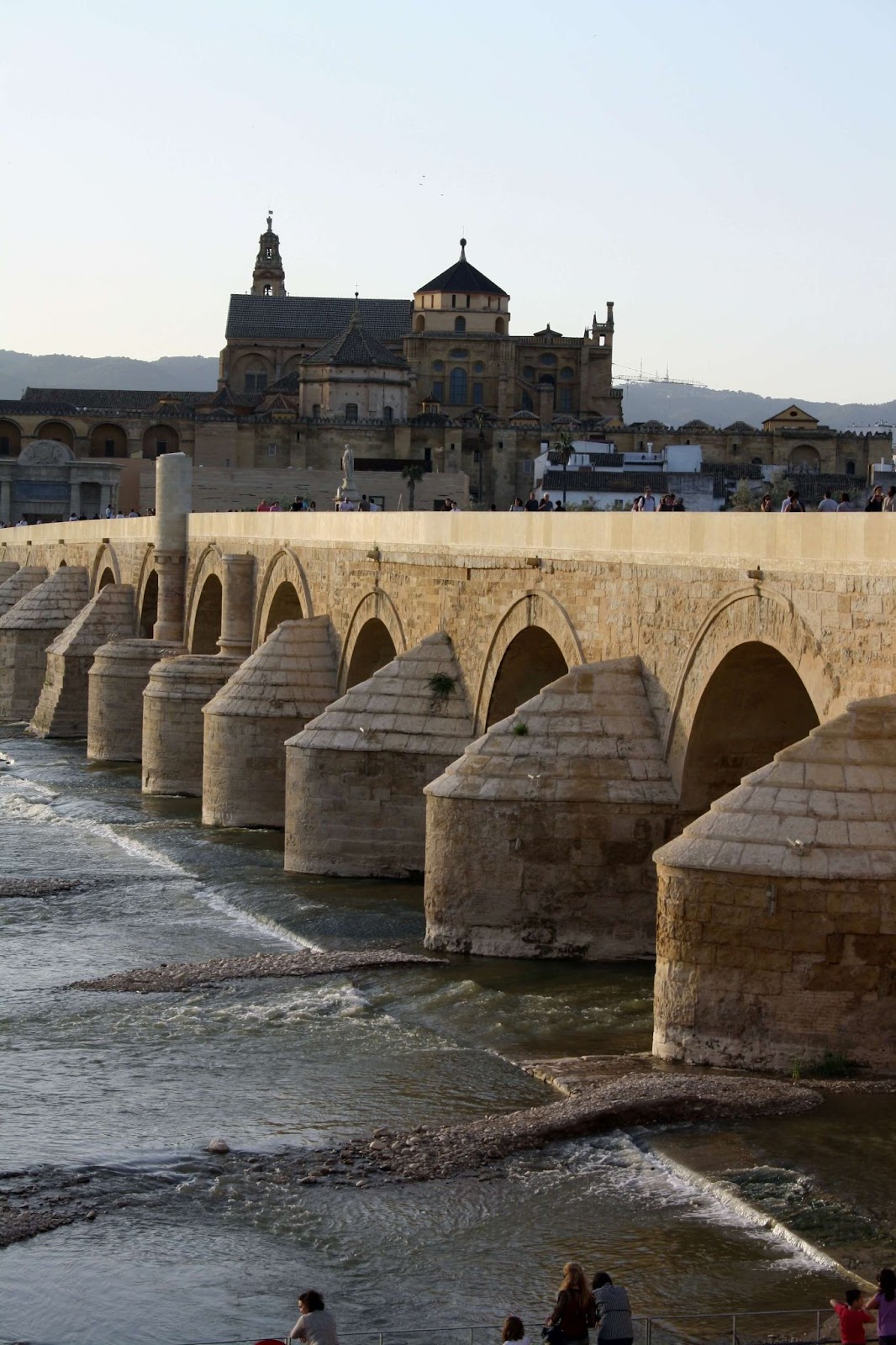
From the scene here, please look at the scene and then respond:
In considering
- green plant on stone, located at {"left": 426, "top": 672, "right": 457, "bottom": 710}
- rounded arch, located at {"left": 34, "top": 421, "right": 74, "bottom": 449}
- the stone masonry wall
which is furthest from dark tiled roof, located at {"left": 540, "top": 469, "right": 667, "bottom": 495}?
the stone masonry wall

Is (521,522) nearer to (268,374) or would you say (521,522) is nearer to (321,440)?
(321,440)

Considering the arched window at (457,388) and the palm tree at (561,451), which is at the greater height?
the arched window at (457,388)

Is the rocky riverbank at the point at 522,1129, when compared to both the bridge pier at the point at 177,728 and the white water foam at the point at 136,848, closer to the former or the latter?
the white water foam at the point at 136,848

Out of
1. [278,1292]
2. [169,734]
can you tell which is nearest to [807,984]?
[278,1292]

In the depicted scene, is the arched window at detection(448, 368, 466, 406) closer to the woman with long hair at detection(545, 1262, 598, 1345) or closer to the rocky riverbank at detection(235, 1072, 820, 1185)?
the rocky riverbank at detection(235, 1072, 820, 1185)

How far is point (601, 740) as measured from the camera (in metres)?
16.1

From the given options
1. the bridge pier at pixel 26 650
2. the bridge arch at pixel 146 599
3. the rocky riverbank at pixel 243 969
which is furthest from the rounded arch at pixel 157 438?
the rocky riverbank at pixel 243 969

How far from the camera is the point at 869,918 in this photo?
11797mm

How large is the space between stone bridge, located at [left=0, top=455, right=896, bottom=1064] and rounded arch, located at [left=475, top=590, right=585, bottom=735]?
3 centimetres

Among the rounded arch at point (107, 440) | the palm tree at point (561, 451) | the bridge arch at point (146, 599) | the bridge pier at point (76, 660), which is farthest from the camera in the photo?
the rounded arch at point (107, 440)

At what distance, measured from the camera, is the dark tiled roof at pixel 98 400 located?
93.7 m

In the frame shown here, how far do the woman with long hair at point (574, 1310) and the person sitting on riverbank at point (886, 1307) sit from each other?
3.54 ft

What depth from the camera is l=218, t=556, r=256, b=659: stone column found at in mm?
29000

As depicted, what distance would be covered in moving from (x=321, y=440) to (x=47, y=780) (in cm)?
5798
